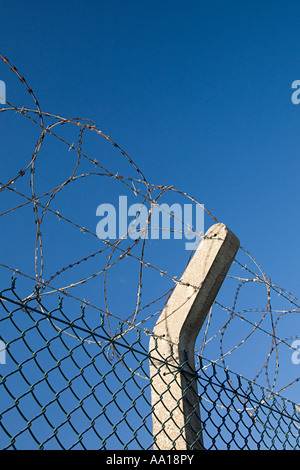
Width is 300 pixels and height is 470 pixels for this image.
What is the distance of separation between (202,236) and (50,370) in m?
1.53

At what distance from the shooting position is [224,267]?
317cm

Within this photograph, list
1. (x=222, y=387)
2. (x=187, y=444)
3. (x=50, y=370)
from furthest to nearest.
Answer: (x=222, y=387), (x=187, y=444), (x=50, y=370)

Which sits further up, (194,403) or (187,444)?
(194,403)

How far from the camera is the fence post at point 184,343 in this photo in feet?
8.57

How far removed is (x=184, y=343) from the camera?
2.87 meters

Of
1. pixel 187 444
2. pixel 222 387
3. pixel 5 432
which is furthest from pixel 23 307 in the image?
pixel 222 387

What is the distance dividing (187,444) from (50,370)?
93 cm

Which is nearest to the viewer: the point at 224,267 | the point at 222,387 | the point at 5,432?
the point at 5,432

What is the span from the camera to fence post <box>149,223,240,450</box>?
2.61m

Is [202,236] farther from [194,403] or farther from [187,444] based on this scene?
[187,444]
